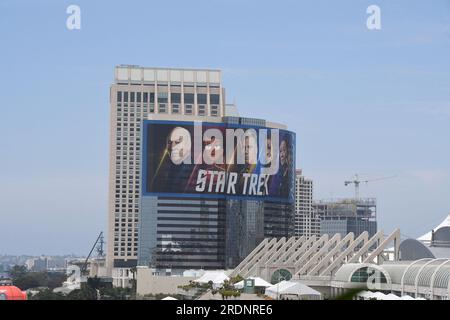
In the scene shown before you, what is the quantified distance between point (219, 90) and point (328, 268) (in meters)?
95.0

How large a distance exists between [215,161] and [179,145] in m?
5.25

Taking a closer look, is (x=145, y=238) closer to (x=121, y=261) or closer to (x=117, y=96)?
(x=121, y=261)

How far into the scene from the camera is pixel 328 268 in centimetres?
9175

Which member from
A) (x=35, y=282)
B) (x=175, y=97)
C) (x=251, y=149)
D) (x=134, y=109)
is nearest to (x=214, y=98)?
(x=175, y=97)

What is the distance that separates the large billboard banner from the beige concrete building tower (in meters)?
32.3

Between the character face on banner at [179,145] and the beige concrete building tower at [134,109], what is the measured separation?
33.4 m

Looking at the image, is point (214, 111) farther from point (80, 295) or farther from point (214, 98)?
point (80, 295)

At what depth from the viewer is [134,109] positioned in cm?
18738

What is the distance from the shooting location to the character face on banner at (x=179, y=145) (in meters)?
146

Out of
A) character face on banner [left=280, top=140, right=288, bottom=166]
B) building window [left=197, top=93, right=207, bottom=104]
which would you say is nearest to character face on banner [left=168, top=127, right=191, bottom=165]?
character face on banner [left=280, top=140, right=288, bottom=166]
